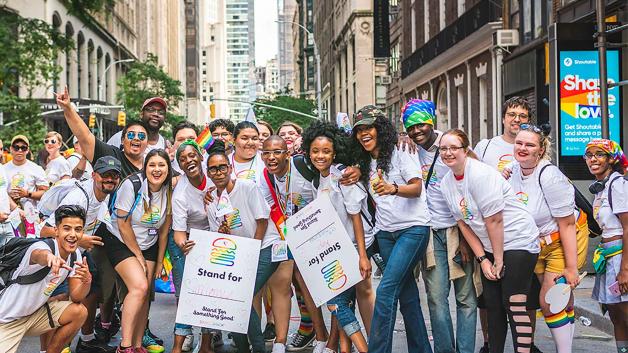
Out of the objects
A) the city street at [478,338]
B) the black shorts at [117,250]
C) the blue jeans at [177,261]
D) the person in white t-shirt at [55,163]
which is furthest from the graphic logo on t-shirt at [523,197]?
the person in white t-shirt at [55,163]

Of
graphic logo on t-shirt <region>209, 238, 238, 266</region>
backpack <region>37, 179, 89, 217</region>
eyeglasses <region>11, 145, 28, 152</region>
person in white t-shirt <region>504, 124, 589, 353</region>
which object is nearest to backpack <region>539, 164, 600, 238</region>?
person in white t-shirt <region>504, 124, 589, 353</region>

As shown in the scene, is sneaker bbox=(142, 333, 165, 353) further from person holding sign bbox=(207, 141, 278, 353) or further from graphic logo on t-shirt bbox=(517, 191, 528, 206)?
graphic logo on t-shirt bbox=(517, 191, 528, 206)

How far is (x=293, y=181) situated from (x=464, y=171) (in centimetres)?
176

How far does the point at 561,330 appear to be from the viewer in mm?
7168

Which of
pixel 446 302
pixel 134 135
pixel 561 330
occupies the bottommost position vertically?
pixel 561 330

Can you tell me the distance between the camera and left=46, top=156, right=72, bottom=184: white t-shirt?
13.3 metres

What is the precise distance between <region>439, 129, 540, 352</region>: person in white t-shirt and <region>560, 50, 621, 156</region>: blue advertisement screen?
7.40m

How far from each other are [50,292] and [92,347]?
201cm

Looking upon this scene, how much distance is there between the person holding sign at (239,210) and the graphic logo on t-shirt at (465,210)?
1735mm

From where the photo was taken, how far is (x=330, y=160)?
291 inches

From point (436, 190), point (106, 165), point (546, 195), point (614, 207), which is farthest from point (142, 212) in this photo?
point (614, 207)

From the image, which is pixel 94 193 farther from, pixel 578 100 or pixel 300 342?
pixel 578 100

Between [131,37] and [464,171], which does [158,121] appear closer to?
[464,171]

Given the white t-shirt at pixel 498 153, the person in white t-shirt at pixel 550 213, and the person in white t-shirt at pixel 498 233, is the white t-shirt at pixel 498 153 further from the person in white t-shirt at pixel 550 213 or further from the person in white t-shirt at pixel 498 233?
the person in white t-shirt at pixel 498 233
